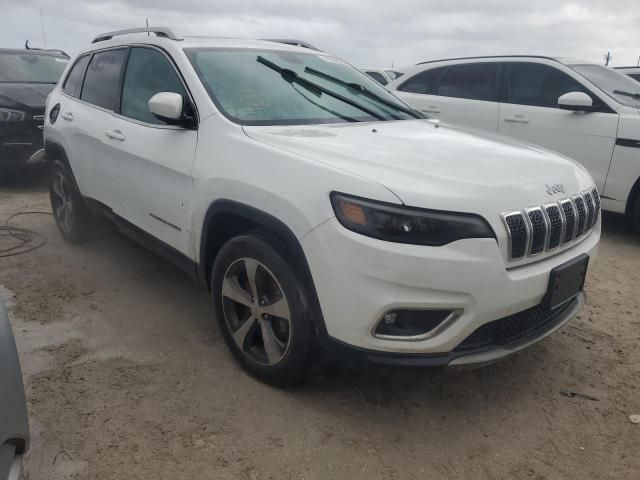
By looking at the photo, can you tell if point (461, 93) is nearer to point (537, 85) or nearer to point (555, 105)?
point (537, 85)

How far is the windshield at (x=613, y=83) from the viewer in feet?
17.3

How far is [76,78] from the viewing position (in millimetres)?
4605

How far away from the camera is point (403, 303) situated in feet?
6.96

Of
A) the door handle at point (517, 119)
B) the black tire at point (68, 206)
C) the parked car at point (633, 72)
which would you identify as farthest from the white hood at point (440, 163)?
the parked car at point (633, 72)

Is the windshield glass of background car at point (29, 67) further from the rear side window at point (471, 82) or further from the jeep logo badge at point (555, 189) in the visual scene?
the jeep logo badge at point (555, 189)

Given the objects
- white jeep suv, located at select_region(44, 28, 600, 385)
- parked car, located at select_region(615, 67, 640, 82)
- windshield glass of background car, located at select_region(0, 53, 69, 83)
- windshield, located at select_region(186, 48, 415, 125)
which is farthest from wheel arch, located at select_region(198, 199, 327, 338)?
parked car, located at select_region(615, 67, 640, 82)

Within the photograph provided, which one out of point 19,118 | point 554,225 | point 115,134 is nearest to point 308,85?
point 115,134

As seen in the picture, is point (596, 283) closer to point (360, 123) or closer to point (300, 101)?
point (360, 123)

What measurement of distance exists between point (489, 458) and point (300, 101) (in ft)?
6.87

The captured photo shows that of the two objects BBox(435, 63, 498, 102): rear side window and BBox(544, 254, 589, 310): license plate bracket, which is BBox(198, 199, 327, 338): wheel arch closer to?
BBox(544, 254, 589, 310): license plate bracket

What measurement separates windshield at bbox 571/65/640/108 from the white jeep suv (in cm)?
273

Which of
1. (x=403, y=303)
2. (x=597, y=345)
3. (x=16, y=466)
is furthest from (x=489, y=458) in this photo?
(x=16, y=466)

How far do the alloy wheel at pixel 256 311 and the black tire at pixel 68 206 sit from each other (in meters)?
2.25

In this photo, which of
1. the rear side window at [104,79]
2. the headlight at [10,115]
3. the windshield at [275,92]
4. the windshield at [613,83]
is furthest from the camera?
the headlight at [10,115]
